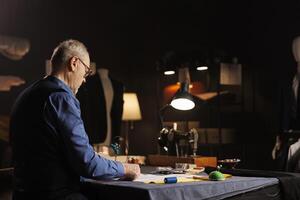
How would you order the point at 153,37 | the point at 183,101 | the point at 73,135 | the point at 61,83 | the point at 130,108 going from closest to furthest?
the point at 73,135 < the point at 61,83 < the point at 183,101 < the point at 130,108 < the point at 153,37

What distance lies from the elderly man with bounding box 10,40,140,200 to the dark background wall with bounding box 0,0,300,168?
2936 millimetres

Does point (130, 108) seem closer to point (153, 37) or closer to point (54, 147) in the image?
point (153, 37)

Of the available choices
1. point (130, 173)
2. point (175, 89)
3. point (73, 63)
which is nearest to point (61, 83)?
point (73, 63)

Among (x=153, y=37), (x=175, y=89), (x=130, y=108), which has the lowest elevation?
(x=130, y=108)

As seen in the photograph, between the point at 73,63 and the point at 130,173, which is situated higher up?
the point at 73,63

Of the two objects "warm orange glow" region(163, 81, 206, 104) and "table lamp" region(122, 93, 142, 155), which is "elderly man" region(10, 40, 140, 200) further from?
"table lamp" region(122, 93, 142, 155)

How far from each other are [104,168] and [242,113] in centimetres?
325

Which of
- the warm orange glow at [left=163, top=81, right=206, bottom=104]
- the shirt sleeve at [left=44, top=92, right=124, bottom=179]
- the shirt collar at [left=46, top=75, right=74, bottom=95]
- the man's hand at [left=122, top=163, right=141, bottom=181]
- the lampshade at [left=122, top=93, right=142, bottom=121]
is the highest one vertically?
the warm orange glow at [left=163, top=81, right=206, bottom=104]

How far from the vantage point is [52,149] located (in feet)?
5.95

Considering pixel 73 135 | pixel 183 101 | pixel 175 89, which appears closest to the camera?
pixel 73 135

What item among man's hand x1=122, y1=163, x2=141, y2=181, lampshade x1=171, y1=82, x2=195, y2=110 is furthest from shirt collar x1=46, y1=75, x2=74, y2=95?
lampshade x1=171, y1=82, x2=195, y2=110

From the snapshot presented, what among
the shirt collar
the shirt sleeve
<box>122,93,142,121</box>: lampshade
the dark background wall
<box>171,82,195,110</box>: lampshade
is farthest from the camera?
<box>122,93,142,121</box>: lampshade

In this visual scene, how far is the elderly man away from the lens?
5.89 feet

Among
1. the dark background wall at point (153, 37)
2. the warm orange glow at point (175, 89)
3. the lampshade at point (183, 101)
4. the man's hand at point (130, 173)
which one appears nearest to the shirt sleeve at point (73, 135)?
the man's hand at point (130, 173)
